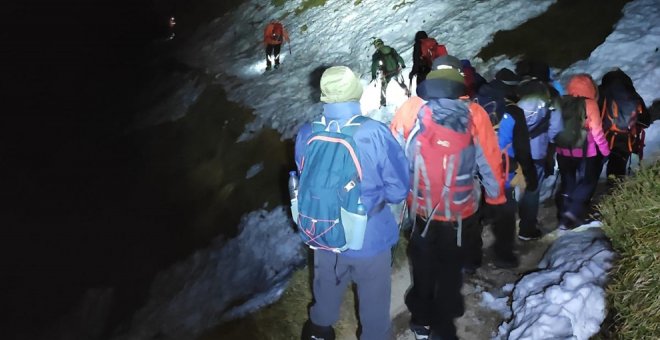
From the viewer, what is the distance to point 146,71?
27.8 metres

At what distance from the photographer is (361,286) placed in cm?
398

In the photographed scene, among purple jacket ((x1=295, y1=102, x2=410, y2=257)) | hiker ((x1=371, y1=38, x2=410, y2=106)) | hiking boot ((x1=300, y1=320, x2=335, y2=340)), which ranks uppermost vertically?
purple jacket ((x1=295, y1=102, x2=410, y2=257))

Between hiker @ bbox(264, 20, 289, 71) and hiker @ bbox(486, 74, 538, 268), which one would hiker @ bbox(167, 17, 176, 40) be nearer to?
hiker @ bbox(264, 20, 289, 71)

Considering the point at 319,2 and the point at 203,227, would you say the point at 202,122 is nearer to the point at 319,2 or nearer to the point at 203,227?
the point at 203,227

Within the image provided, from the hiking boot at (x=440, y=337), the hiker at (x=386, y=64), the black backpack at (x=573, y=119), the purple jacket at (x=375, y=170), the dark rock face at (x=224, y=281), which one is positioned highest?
the purple jacket at (x=375, y=170)

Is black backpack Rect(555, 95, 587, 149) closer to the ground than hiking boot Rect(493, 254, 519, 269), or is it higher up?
higher up

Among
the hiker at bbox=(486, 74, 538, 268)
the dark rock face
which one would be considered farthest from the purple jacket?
the dark rock face

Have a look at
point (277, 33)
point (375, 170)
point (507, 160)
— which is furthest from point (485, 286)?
point (277, 33)

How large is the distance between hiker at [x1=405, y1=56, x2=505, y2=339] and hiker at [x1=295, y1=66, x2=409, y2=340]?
14.1 inches

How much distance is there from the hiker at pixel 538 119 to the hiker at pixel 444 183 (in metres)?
1.16

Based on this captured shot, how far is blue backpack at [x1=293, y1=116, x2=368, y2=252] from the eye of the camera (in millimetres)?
3508

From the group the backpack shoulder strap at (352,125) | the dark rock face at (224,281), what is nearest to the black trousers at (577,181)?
the backpack shoulder strap at (352,125)

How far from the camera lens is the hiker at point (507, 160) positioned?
480 centimetres

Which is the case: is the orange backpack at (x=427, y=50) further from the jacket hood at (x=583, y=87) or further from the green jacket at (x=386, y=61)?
the jacket hood at (x=583, y=87)
